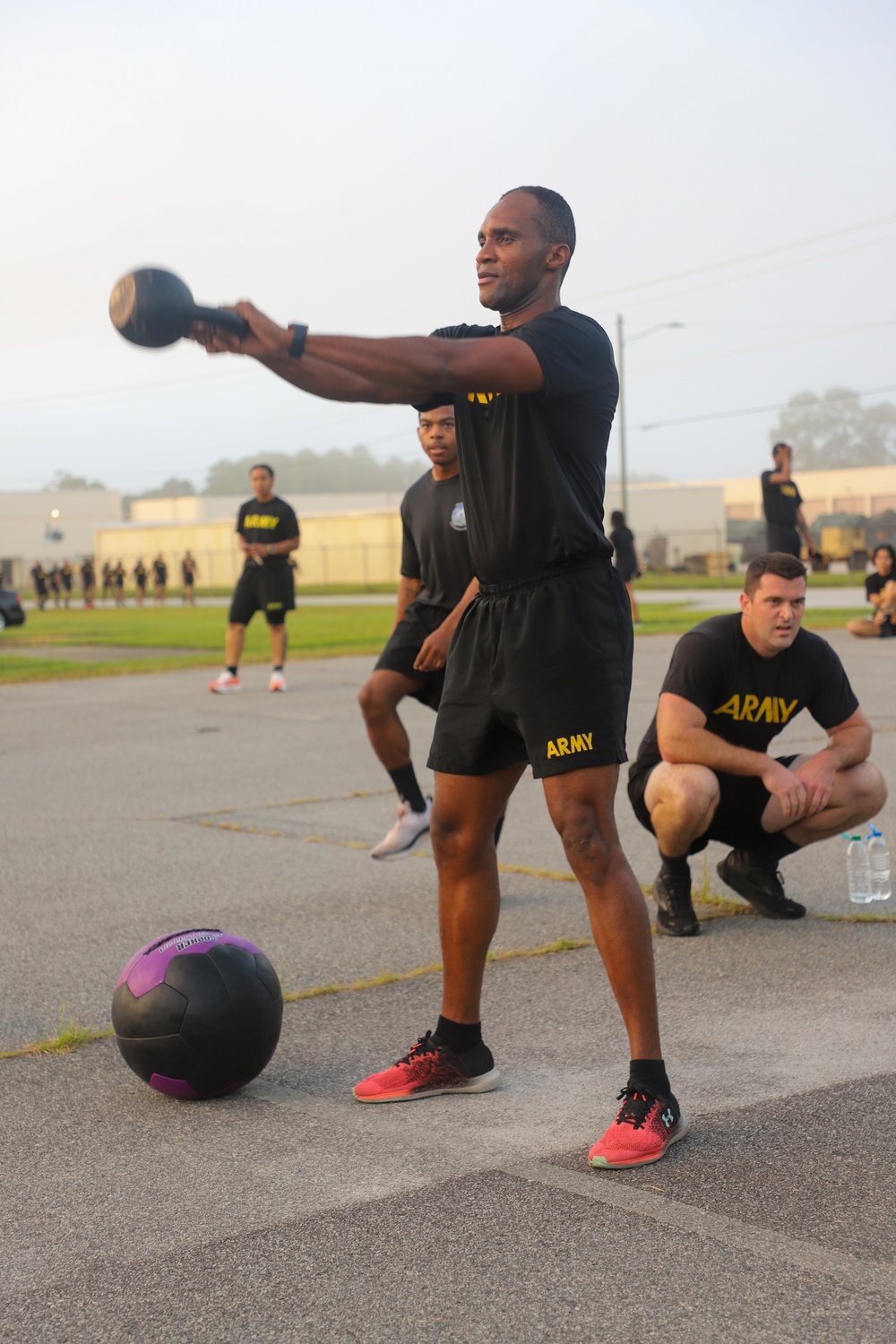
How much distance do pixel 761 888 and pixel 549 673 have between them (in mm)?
2501

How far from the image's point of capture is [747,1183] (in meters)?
3.15

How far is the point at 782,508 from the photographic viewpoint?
55.0ft

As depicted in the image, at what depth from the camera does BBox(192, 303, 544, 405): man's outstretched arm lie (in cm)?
296

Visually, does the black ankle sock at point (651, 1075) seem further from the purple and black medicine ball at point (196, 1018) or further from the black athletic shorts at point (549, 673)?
the purple and black medicine ball at point (196, 1018)

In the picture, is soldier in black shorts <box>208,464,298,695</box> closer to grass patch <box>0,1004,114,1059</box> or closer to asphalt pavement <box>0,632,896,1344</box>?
asphalt pavement <box>0,632,896,1344</box>

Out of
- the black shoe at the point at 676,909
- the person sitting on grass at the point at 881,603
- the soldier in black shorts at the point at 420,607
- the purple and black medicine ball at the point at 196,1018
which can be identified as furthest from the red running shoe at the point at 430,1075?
the person sitting on grass at the point at 881,603

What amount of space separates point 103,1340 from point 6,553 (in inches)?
3809

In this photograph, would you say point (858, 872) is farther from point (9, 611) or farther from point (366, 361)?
point (9, 611)

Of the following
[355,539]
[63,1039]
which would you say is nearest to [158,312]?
[63,1039]

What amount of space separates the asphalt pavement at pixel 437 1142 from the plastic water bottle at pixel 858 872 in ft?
0.32

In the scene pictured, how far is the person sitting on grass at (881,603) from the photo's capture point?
1755cm

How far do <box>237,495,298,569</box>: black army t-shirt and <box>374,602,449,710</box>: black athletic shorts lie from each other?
26.4 ft

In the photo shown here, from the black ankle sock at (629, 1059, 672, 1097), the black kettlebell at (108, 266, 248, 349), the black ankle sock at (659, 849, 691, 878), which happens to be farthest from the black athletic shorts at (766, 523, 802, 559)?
the black kettlebell at (108, 266, 248, 349)

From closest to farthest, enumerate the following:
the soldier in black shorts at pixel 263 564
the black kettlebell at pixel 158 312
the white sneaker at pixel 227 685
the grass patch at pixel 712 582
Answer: the black kettlebell at pixel 158 312, the soldier in black shorts at pixel 263 564, the white sneaker at pixel 227 685, the grass patch at pixel 712 582
